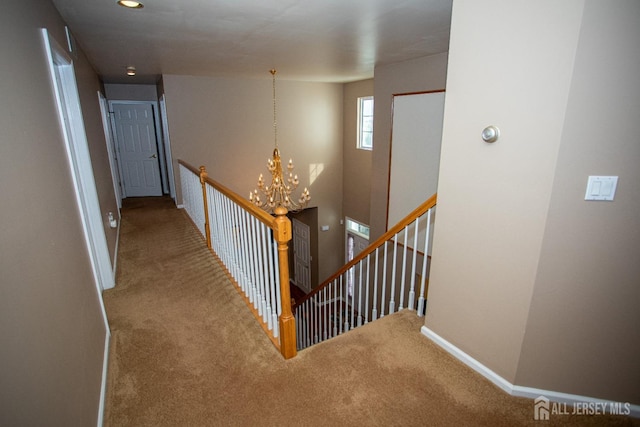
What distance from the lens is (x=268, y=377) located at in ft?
6.74

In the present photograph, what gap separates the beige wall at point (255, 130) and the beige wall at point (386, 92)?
7.00 feet

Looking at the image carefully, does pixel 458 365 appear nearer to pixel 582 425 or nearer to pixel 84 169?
pixel 582 425

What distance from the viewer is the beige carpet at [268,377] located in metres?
1.80

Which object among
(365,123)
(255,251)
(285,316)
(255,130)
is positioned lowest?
(285,316)

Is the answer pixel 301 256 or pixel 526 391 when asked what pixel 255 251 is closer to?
pixel 526 391

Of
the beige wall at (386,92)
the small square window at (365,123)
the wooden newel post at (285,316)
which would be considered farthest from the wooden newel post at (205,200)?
the small square window at (365,123)

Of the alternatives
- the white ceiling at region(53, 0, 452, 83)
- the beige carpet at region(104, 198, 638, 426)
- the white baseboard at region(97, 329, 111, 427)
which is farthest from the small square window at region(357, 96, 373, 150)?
the white baseboard at region(97, 329, 111, 427)

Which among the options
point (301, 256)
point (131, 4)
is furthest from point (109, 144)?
point (301, 256)

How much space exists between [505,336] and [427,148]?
12.1 feet

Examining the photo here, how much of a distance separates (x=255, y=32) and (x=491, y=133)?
98.9 inches

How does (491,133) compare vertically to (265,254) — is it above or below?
above

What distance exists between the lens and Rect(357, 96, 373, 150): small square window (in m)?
7.57

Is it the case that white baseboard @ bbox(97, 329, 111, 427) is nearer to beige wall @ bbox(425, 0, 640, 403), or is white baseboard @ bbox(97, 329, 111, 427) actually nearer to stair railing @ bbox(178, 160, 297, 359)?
stair railing @ bbox(178, 160, 297, 359)

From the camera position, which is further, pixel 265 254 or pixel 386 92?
pixel 386 92
